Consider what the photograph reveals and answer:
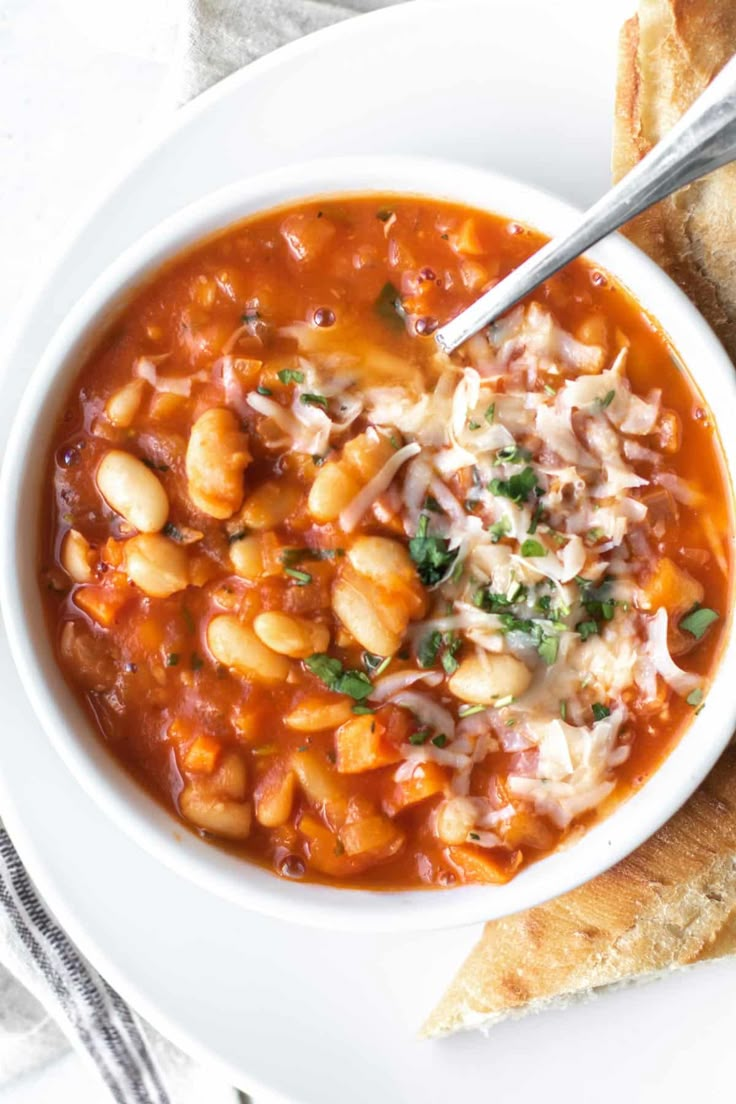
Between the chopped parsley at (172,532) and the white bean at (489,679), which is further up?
the chopped parsley at (172,532)

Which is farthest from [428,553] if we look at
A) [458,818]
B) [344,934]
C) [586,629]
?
[344,934]

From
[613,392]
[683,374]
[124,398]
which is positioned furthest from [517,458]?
[124,398]

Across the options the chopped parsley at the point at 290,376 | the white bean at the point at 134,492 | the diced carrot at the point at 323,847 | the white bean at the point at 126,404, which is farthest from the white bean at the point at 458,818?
the white bean at the point at 126,404

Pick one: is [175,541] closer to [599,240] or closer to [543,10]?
[599,240]

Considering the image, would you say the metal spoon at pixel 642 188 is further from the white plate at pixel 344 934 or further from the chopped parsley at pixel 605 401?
the white plate at pixel 344 934

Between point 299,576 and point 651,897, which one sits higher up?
point 299,576

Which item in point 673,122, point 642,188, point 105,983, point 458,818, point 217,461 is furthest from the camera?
point 105,983

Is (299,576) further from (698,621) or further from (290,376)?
(698,621)
